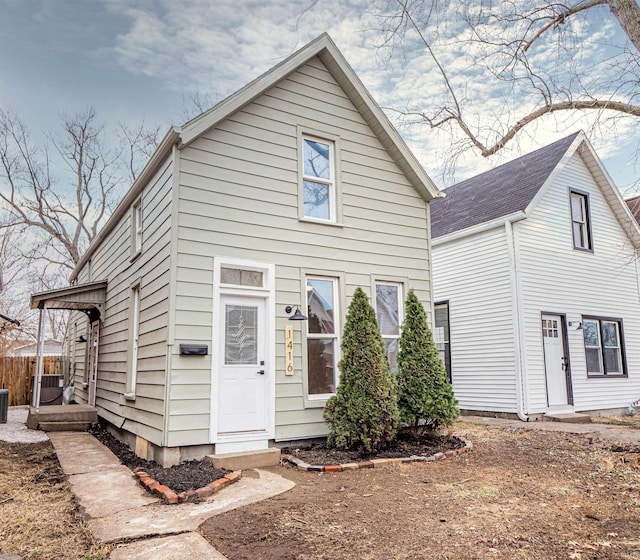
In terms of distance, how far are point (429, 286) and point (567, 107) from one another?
11.5 feet

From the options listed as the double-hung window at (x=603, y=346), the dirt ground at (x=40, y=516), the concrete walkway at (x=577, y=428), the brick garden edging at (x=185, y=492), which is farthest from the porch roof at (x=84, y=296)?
the double-hung window at (x=603, y=346)

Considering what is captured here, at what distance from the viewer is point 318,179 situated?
798cm

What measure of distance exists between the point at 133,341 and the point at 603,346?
1176cm

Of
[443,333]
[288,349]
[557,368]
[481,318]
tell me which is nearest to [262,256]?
[288,349]

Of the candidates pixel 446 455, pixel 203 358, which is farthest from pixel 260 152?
pixel 446 455

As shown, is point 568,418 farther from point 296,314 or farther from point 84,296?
point 84,296

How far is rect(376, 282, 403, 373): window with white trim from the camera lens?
322 inches

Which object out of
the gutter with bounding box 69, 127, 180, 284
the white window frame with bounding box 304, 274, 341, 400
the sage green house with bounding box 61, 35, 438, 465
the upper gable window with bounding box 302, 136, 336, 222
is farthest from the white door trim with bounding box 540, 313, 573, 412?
the gutter with bounding box 69, 127, 180, 284

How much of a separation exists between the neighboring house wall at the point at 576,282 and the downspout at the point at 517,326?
0.16m

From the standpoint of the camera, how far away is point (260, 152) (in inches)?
292

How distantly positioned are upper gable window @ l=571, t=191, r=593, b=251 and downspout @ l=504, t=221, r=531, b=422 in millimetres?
2863

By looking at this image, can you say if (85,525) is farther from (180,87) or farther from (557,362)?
(180,87)

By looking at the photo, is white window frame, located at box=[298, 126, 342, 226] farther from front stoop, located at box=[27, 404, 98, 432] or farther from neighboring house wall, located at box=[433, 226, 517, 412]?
front stoop, located at box=[27, 404, 98, 432]

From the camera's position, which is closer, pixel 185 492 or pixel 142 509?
pixel 142 509
